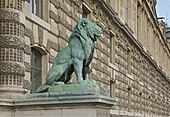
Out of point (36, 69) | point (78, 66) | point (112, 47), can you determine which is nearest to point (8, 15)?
point (78, 66)

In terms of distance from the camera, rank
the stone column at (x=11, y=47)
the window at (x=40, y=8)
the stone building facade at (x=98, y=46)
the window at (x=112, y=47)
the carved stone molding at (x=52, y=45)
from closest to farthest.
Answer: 1. the stone column at (x=11, y=47)
2. the stone building facade at (x=98, y=46)
3. the window at (x=40, y=8)
4. the carved stone molding at (x=52, y=45)
5. the window at (x=112, y=47)

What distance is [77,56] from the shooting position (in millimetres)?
11156

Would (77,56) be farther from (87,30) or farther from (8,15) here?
(8,15)

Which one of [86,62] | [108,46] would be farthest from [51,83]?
[108,46]

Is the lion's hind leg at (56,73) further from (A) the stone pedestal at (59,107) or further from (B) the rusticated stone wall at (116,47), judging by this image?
(B) the rusticated stone wall at (116,47)

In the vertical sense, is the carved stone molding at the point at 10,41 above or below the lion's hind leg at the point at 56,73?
above

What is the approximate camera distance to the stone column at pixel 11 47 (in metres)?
12.4

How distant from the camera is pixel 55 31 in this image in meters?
17.8

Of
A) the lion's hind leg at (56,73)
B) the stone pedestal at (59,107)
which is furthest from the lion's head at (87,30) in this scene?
the stone pedestal at (59,107)

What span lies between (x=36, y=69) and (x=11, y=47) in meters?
3.60

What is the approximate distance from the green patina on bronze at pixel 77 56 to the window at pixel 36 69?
435 cm

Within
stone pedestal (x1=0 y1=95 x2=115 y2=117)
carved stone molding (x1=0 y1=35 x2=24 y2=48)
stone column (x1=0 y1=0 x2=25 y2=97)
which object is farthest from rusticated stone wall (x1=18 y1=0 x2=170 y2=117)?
stone pedestal (x1=0 y1=95 x2=115 y2=117)

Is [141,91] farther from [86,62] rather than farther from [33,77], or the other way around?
[86,62]

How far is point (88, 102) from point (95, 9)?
15.8 meters
